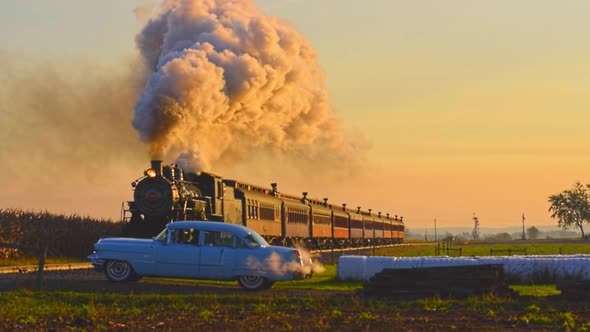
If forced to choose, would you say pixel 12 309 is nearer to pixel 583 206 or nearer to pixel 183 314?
pixel 183 314

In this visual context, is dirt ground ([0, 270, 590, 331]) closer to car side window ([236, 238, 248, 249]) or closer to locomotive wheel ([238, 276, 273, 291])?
locomotive wheel ([238, 276, 273, 291])

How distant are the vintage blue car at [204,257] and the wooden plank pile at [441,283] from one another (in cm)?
343

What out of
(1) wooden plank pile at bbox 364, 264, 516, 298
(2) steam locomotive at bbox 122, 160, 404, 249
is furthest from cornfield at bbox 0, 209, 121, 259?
(1) wooden plank pile at bbox 364, 264, 516, 298

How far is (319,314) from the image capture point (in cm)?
1878

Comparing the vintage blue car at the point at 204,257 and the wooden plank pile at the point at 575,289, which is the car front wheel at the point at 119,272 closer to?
the vintage blue car at the point at 204,257

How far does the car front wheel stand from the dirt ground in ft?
5.14

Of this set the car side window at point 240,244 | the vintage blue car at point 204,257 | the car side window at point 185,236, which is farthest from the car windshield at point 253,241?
the car side window at point 185,236

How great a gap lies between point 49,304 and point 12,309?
1.39 m

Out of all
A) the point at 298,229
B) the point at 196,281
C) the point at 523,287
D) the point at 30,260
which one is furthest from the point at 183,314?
the point at 298,229

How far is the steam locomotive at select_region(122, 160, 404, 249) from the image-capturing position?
3631cm

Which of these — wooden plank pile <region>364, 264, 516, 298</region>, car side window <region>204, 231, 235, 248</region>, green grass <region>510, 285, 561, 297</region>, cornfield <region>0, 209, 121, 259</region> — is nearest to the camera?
wooden plank pile <region>364, 264, 516, 298</region>

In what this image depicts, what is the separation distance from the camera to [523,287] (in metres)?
27.2

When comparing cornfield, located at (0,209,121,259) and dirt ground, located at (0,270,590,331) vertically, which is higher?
cornfield, located at (0,209,121,259)

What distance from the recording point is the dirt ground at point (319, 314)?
16688mm
